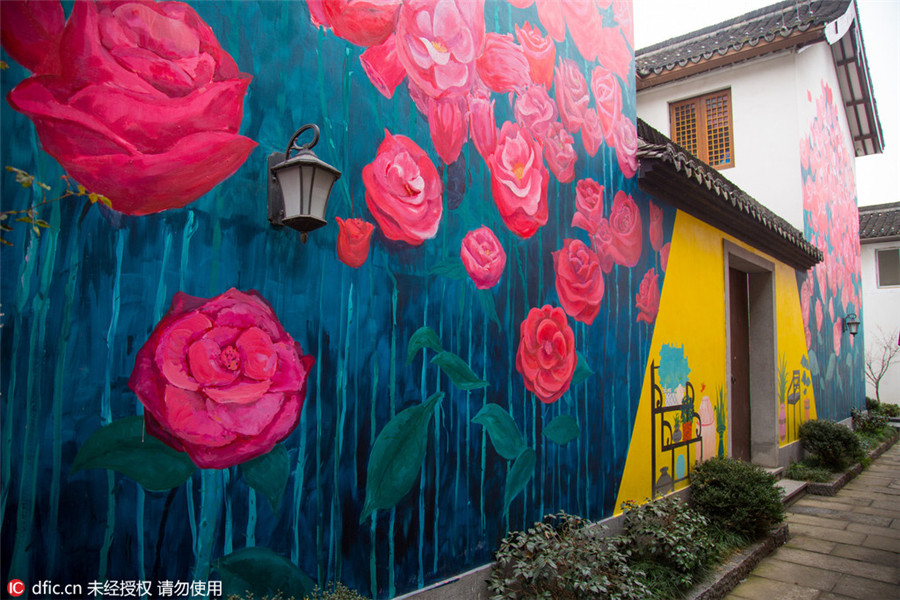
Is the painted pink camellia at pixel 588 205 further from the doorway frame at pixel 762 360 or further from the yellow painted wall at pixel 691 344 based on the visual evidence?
the doorway frame at pixel 762 360

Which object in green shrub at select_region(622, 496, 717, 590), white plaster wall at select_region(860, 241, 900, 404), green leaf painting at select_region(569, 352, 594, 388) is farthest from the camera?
white plaster wall at select_region(860, 241, 900, 404)

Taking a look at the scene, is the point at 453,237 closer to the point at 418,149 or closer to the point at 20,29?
the point at 418,149

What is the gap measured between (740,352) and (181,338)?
7.91m

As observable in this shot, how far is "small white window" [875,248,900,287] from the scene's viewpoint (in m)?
16.3

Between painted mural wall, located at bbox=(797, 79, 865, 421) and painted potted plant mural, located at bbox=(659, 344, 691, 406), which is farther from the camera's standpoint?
painted mural wall, located at bbox=(797, 79, 865, 421)

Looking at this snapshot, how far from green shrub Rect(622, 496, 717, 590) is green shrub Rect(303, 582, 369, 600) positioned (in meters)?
2.23

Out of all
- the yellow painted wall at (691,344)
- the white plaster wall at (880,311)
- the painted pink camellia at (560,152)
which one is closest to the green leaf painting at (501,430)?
the yellow painted wall at (691,344)

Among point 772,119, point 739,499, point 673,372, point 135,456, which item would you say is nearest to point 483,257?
point 135,456

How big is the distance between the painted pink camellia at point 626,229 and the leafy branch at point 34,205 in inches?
148

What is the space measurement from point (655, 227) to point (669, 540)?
2.72 metres

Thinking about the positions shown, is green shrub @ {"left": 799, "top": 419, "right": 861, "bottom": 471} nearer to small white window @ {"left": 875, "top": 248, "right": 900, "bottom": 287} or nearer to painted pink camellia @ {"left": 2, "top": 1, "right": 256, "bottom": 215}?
painted pink camellia @ {"left": 2, "top": 1, "right": 256, "bottom": 215}

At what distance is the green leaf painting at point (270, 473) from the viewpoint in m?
2.21

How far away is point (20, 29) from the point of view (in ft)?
5.76

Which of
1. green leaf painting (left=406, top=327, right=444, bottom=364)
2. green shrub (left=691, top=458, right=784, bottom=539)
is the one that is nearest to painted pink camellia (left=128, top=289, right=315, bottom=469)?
green leaf painting (left=406, top=327, right=444, bottom=364)
